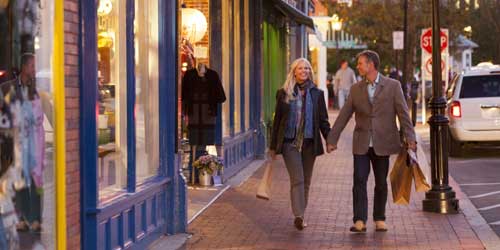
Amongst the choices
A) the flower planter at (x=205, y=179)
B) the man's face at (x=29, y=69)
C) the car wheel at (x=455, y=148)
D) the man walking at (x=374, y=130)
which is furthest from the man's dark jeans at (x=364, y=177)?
the car wheel at (x=455, y=148)

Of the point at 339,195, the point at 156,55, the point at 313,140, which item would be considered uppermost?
the point at 156,55

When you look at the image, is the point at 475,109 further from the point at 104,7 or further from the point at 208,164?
the point at 104,7

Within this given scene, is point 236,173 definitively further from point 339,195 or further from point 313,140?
point 313,140

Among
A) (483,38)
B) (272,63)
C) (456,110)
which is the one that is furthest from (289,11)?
(483,38)

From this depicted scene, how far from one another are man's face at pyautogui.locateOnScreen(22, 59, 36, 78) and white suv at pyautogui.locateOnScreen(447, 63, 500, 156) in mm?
14634

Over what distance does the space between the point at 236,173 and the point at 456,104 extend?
589 centimetres

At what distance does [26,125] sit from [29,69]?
35 centimetres

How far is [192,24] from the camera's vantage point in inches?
563

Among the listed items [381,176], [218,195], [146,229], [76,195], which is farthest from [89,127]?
[218,195]

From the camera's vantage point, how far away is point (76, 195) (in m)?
7.07

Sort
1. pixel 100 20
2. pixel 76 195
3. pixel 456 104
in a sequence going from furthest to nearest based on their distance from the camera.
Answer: pixel 456 104, pixel 100 20, pixel 76 195

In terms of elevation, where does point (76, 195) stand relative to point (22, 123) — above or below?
below

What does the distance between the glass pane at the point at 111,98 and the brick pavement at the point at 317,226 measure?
1.48 meters

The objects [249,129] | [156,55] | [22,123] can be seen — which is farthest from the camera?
[249,129]
